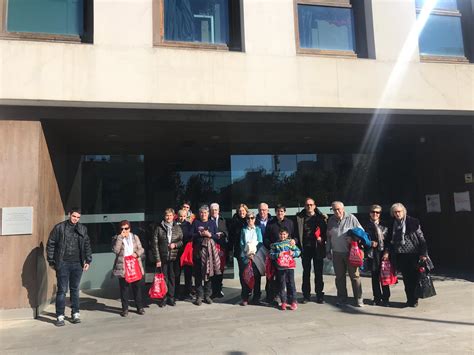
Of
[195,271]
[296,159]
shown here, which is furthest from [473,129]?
[195,271]

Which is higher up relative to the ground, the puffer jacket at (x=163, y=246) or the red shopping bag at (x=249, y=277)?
the puffer jacket at (x=163, y=246)

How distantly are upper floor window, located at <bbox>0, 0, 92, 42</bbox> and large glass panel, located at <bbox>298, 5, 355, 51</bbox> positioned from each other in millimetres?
4401

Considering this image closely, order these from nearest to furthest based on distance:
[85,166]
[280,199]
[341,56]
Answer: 1. [341,56]
2. [85,166]
3. [280,199]

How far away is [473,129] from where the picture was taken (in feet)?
31.2

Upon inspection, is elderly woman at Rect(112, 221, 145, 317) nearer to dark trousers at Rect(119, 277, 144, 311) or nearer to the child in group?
dark trousers at Rect(119, 277, 144, 311)

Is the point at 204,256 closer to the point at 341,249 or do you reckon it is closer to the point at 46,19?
the point at 341,249

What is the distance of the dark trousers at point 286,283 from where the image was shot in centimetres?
691

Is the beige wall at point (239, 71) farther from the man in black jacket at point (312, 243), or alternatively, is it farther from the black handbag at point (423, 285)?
the black handbag at point (423, 285)

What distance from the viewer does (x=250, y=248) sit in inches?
288

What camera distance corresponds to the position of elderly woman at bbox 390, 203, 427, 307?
689 cm

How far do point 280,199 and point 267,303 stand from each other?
4.53 metres

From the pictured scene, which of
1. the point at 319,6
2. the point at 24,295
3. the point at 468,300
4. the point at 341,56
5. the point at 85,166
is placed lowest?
the point at 468,300

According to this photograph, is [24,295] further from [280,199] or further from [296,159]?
[296,159]

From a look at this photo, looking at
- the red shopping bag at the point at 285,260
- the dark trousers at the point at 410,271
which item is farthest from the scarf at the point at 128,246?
the dark trousers at the point at 410,271
